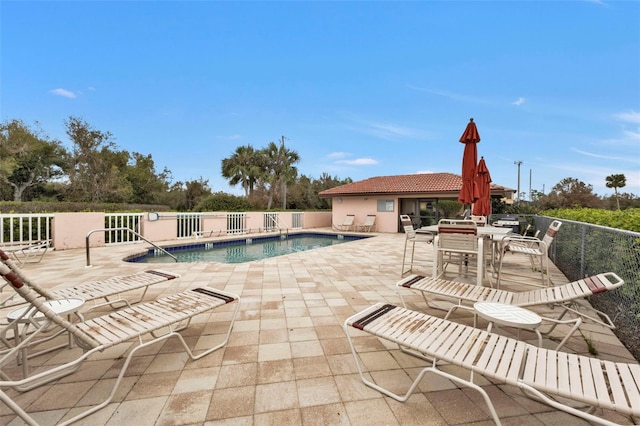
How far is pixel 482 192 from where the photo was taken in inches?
239

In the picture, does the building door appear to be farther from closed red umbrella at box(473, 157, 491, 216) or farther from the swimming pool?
closed red umbrella at box(473, 157, 491, 216)

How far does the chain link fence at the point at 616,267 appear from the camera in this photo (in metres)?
2.51

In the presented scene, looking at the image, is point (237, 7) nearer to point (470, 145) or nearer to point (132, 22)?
point (132, 22)

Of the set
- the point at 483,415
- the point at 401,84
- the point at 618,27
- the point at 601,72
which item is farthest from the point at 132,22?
the point at 601,72

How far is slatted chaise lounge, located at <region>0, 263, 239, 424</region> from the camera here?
4.88ft

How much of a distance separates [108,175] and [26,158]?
729 cm

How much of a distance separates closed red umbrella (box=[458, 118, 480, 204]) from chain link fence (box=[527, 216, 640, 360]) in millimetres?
1753

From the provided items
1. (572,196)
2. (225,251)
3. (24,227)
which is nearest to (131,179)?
(24,227)

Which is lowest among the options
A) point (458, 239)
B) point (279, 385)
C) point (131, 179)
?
point (279, 385)

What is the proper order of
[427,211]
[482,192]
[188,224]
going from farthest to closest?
1. [427,211]
2. [188,224]
3. [482,192]

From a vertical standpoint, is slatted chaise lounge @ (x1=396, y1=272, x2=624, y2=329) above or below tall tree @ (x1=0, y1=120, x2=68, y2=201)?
below

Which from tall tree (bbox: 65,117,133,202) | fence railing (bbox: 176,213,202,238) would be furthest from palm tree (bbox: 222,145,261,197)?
fence railing (bbox: 176,213,202,238)

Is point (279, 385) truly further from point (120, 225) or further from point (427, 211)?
point (427, 211)

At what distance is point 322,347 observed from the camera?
242cm
